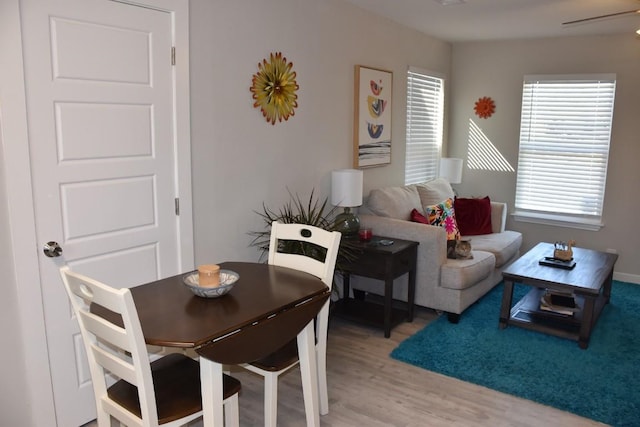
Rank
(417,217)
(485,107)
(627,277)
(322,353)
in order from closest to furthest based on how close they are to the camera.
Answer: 1. (322,353)
2. (417,217)
3. (627,277)
4. (485,107)

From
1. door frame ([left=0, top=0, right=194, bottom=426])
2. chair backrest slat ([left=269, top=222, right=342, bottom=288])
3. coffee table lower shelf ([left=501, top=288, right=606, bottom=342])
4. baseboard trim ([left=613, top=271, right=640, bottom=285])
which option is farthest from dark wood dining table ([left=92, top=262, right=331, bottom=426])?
baseboard trim ([left=613, top=271, right=640, bottom=285])

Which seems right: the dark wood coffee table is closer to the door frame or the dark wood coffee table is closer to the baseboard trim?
the baseboard trim

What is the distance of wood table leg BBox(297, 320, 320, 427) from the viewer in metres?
2.25

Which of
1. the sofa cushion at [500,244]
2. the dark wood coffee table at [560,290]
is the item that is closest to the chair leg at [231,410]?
the dark wood coffee table at [560,290]

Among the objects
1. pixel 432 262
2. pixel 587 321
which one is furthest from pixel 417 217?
pixel 587 321

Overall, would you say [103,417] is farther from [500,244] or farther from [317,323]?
[500,244]

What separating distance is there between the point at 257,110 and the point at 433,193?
2.25m

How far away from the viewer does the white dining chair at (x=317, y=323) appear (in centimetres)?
225

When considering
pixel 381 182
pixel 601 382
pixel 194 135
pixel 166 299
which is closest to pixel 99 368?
pixel 166 299

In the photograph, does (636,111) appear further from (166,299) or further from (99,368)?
(99,368)

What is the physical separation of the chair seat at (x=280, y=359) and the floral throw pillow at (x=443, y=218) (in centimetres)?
245

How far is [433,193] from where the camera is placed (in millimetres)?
4875

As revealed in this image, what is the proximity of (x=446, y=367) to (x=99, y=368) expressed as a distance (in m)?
2.03

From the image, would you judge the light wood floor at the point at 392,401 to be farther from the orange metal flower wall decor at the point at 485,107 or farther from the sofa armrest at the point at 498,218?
the orange metal flower wall decor at the point at 485,107
